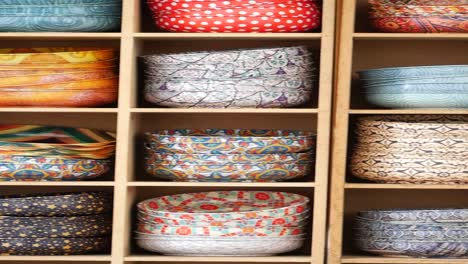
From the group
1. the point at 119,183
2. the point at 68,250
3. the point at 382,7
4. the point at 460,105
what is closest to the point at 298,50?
the point at 382,7

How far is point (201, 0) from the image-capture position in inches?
89.9

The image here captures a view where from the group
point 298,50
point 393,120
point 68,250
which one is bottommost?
point 68,250

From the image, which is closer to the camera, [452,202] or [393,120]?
[393,120]

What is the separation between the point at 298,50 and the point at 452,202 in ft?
2.44

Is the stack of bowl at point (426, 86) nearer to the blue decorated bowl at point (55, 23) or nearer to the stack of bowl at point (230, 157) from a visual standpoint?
the stack of bowl at point (230, 157)

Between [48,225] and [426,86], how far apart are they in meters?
1.16

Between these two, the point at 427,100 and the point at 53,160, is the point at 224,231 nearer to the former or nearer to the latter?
the point at 53,160

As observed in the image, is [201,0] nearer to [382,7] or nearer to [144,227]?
[382,7]

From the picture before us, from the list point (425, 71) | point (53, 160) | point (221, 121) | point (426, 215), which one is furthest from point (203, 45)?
Answer: point (426, 215)

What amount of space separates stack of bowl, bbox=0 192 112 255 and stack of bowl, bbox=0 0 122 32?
505 mm

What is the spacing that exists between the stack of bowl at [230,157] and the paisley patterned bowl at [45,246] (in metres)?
0.31

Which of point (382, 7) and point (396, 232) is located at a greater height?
point (382, 7)

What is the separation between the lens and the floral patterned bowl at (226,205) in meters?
2.27

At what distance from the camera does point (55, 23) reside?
91.7 inches
